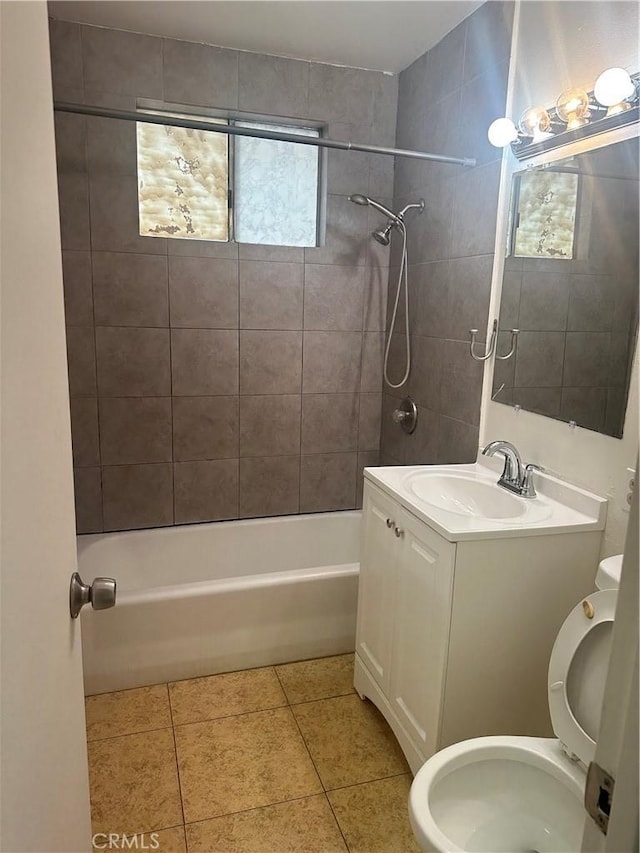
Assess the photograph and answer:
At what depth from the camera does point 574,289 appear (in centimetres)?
191


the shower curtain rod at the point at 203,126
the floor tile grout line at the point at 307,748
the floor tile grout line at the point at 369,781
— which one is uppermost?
the shower curtain rod at the point at 203,126

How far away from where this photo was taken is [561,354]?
1979 mm

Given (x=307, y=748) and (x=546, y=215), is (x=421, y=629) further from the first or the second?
(x=546, y=215)

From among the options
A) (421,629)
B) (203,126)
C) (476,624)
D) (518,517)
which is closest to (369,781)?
(421,629)

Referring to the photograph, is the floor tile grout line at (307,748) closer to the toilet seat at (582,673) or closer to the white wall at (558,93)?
the toilet seat at (582,673)

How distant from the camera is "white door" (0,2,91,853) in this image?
0.66m

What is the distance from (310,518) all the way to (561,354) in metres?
1.72

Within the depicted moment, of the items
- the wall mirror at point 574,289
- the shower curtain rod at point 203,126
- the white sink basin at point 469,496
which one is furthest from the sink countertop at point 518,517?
the shower curtain rod at point 203,126

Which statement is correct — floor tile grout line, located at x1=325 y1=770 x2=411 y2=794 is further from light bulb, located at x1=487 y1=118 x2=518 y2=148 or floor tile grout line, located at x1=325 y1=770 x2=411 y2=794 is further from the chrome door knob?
light bulb, located at x1=487 y1=118 x2=518 y2=148

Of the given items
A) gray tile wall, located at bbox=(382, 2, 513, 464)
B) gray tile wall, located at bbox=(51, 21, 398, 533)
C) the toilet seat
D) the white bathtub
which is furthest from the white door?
gray tile wall, located at bbox=(51, 21, 398, 533)

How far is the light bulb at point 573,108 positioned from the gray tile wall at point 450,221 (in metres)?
0.38

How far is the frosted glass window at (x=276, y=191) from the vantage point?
3.00m

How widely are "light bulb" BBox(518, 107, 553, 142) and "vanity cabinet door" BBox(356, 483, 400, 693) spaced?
1317 mm

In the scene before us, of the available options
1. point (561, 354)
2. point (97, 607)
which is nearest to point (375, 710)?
point (561, 354)
